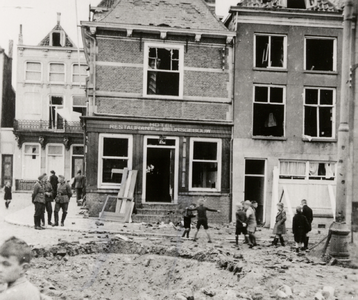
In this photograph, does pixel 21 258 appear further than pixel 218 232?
No

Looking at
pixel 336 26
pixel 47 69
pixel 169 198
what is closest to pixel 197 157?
pixel 169 198

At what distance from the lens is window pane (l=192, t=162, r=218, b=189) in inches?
739

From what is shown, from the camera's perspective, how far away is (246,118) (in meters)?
19.0

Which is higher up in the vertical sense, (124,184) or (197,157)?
(197,157)

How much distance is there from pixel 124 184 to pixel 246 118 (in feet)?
19.2

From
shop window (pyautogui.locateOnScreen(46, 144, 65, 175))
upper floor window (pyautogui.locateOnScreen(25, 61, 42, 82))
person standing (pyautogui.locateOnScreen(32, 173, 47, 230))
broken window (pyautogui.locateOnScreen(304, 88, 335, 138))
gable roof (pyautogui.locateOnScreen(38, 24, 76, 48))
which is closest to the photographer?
person standing (pyautogui.locateOnScreen(32, 173, 47, 230))

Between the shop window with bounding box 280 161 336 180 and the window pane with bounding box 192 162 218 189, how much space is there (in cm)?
291

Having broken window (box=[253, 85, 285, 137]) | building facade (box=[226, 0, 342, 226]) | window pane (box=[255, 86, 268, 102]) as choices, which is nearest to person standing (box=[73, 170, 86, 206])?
building facade (box=[226, 0, 342, 226])

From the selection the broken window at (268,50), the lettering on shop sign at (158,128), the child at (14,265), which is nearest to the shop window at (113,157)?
the lettering on shop sign at (158,128)

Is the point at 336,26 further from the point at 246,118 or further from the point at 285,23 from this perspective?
the point at 246,118

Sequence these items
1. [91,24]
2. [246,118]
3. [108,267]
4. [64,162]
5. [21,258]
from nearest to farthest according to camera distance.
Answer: [21,258], [108,267], [91,24], [246,118], [64,162]

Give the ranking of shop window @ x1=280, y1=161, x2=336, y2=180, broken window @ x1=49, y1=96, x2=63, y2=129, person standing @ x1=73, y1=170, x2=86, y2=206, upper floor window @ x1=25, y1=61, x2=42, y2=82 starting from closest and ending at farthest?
shop window @ x1=280, y1=161, x2=336, y2=180, person standing @ x1=73, y1=170, x2=86, y2=206, upper floor window @ x1=25, y1=61, x2=42, y2=82, broken window @ x1=49, y1=96, x2=63, y2=129

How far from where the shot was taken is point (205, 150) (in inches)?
741

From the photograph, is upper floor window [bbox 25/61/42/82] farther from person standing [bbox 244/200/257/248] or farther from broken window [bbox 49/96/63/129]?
person standing [bbox 244/200/257/248]
